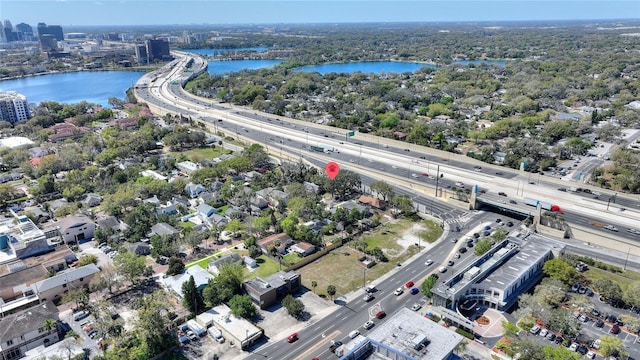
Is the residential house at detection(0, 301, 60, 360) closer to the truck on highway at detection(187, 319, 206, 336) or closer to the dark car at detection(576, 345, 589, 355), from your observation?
the truck on highway at detection(187, 319, 206, 336)

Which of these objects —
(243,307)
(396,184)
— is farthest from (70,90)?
(243,307)

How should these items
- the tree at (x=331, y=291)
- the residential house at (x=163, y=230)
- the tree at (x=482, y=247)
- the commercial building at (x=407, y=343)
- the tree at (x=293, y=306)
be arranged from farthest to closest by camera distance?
the residential house at (x=163, y=230)
the tree at (x=482, y=247)
the tree at (x=331, y=291)
the tree at (x=293, y=306)
the commercial building at (x=407, y=343)

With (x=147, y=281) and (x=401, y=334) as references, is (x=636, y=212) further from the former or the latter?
(x=147, y=281)

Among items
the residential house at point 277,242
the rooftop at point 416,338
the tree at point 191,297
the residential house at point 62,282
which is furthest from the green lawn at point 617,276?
the residential house at point 62,282

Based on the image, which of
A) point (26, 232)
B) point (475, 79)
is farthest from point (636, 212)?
point (475, 79)

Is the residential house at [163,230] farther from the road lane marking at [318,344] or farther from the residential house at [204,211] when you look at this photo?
the road lane marking at [318,344]

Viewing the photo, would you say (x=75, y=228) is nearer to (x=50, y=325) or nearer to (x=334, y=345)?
(x=50, y=325)
